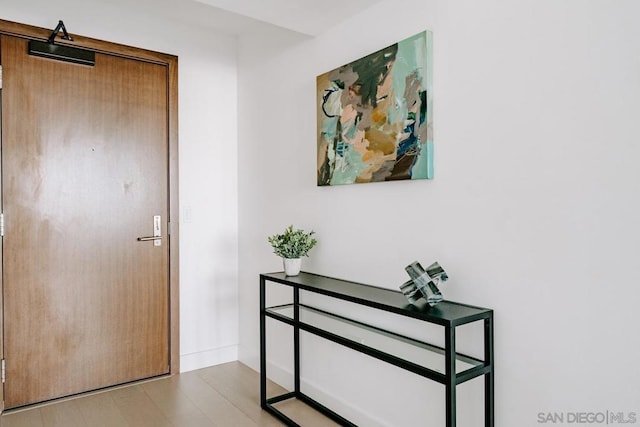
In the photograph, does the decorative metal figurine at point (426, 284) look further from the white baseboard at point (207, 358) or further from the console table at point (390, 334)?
the white baseboard at point (207, 358)

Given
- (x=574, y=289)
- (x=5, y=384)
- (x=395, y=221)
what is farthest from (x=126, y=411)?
(x=574, y=289)

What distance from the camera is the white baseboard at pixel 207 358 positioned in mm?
3209

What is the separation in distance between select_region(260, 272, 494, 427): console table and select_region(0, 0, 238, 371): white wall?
81 cm

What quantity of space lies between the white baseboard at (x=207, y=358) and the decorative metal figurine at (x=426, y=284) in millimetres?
2030

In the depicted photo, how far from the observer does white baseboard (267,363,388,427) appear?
7.58ft

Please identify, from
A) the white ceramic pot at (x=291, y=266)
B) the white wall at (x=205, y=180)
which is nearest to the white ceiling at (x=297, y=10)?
the white wall at (x=205, y=180)

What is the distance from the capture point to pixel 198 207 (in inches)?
128

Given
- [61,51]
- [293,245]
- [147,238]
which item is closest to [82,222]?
[147,238]

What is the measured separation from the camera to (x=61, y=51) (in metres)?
2.71

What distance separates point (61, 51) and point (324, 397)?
2.58 metres

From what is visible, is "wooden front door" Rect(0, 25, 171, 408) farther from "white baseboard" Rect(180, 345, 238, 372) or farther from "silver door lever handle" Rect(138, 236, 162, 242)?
"white baseboard" Rect(180, 345, 238, 372)

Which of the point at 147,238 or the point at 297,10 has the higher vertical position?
the point at 297,10

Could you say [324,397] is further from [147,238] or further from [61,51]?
[61,51]

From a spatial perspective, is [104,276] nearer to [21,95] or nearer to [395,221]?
[21,95]
